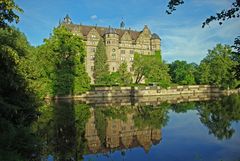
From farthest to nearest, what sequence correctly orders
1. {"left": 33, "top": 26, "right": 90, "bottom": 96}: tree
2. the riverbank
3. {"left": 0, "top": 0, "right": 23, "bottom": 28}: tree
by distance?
the riverbank < {"left": 33, "top": 26, "right": 90, "bottom": 96}: tree < {"left": 0, "top": 0, "right": 23, "bottom": 28}: tree

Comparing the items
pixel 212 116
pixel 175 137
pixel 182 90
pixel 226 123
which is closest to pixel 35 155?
pixel 175 137

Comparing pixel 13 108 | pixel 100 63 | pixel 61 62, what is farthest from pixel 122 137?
pixel 100 63

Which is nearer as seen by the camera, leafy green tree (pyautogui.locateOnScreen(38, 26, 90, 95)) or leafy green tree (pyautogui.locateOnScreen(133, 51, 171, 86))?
leafy green tree (pyautogui.locateOnScreen(38, 26, 90, 95))

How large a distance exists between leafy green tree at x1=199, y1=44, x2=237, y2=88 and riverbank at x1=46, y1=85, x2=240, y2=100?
1.42 metres

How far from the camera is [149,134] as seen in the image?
16.0 metres

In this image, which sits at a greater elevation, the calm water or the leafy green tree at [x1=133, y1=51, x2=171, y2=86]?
the leafy green tree at [x1=133, y1=51, x2=171, y2=86]

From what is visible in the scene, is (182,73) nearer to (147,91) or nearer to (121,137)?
(147,91)

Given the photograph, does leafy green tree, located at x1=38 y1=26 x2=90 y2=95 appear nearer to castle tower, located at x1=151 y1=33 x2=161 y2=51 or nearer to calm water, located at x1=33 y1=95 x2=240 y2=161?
calm water, located at x1=33 y1=95 x2=240 y2=161

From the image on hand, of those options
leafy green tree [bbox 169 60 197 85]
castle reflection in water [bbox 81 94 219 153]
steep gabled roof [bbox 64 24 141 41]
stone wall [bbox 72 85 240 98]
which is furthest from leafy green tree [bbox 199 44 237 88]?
castle reflection in water [bbox 81 94 219 153]

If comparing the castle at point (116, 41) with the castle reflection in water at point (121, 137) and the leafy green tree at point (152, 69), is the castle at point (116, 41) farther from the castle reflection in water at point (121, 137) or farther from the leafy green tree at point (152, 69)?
the castle reflection in water at point (121, 137)

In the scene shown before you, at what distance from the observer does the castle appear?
6175 cm

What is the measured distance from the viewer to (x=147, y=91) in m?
47.2

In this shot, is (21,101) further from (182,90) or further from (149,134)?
(182,90)

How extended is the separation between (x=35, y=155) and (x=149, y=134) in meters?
7.30
